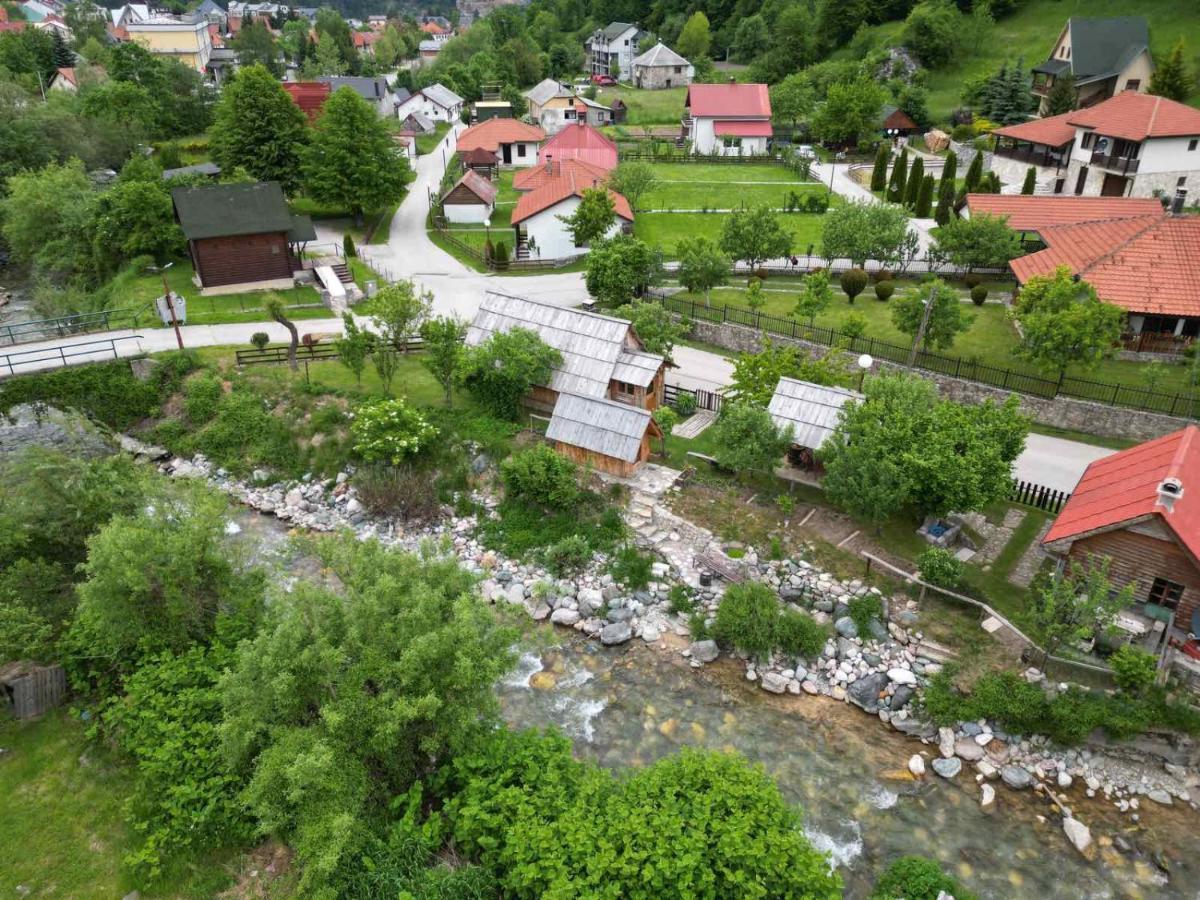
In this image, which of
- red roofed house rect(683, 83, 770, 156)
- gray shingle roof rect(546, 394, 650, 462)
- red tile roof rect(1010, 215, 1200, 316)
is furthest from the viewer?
red roofed house rect(683, 83, 770, 156)

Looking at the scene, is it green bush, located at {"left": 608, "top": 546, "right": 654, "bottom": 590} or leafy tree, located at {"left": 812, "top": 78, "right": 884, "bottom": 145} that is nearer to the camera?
A: green bush, located at {"left": 608, "top": 546, "right": 654, "bottom": 590}

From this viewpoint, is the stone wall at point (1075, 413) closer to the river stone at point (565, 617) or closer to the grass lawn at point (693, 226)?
the river stone at point (565, 617)

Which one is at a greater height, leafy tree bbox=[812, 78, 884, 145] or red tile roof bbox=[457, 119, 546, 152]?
leafy tree bbox=[812, 78, 884, 145]

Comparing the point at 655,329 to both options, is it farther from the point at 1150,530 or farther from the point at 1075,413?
the point at 1150,530

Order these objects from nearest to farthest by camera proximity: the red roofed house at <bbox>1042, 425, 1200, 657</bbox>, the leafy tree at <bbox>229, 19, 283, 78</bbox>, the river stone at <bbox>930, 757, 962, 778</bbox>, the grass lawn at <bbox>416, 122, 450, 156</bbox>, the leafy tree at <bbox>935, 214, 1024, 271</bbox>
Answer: the river stone at <bbox>930, 757, 962, 778</bbox> → the red roofed house at <bbox>1042, 425, 1200, 657</bbox> → the leafy tree at <bbox>935, 214, 1024, 271</bbox> → the grass lawn at <bbox>416, 122, 450, 156</bbox> → the leafy tree at <bbox>229, 19, 283, 78</bbox>

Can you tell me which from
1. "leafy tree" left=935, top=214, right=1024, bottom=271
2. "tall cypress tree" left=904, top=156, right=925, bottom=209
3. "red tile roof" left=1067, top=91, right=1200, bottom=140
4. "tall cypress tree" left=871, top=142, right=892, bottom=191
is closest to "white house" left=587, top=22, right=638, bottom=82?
"tall cypress tree" left=871, top=142, right=892, bottom=191

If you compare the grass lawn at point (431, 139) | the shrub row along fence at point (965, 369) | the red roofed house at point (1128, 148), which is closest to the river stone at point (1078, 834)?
the shrub row along fence at point (965, 369)

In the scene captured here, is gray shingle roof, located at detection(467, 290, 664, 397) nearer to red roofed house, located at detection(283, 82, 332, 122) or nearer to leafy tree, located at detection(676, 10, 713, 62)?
red roofed house, located at detection(283, 82, 332, 122)

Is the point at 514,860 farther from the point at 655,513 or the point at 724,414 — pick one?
the point at 724,414
